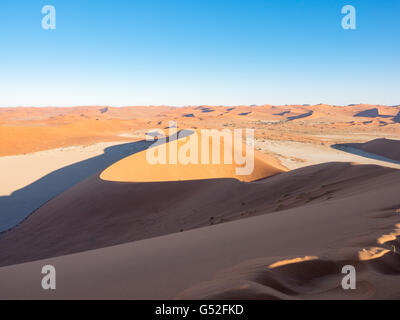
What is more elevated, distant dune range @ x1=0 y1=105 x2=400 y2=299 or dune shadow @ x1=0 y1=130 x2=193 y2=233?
distant dune range @ x1=0 y1=105 x2=400 y2=299

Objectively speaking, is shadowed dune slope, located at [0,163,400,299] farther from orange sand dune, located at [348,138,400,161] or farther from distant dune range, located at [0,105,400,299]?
orange sand dune, located at [348,138,400,161]

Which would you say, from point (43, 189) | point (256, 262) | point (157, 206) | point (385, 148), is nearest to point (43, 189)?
point (43, 189)

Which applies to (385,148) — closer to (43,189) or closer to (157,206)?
(157,206)

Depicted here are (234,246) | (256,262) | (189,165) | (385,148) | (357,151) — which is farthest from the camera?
(357,151)

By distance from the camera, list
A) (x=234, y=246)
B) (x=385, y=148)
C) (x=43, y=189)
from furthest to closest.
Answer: (x=385, y=148), (x=43, y=189), (x=234, y=246)

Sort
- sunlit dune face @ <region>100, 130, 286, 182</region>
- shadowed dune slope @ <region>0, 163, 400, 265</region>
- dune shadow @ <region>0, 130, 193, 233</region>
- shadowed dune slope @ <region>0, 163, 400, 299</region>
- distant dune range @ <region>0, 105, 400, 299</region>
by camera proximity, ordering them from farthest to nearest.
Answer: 1. sunlit dune face @ <region>100, 130, 286, 182</region>
2. dune shadow @ <region>0, 130, 193, 233</region>
3. shadowed dune slope @ <region>0, 163, 400, 265</region>
4. distant dune range @ <region>0, 105, 400, 299</region>
5. shadowed dune slope @ <region>0, 163, 400, 299</region>

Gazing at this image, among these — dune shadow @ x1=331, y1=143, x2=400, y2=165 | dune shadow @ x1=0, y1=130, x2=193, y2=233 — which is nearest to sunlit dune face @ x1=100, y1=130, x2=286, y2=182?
dune shadow @ x1=0, y1=130, x2=193, y2=233
